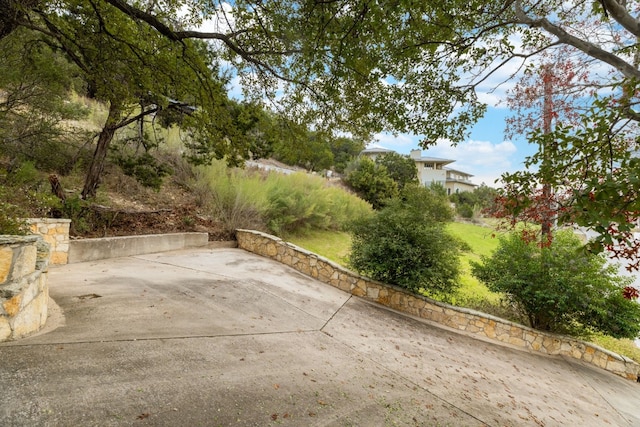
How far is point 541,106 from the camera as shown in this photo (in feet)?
24.8

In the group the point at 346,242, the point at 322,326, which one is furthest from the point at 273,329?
the point at 346,242

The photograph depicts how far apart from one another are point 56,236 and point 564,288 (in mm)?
Result: 10231

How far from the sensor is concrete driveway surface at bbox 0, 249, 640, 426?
7.58ft

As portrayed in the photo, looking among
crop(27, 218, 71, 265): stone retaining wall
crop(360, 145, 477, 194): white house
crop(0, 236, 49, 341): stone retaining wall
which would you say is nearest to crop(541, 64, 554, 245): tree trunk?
crop(0, 236, 49, 341): stone retaining wall

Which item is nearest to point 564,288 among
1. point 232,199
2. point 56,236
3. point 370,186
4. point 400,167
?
point 232,199

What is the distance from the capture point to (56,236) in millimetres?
5879

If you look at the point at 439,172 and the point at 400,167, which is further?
the point at 439,172

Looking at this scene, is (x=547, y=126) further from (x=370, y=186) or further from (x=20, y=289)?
(x=370, y=186)

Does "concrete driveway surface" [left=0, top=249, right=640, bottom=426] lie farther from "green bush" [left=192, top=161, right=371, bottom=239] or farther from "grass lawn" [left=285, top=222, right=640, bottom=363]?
"green bush" [left=192, top=161, right=371, bottom=239]

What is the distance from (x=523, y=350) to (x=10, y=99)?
13.6m

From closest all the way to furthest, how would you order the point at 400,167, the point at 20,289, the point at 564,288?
the point at 20,289 < the point at 564,288 < the point at 400,167

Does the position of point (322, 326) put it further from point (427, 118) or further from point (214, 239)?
point (214, 239)

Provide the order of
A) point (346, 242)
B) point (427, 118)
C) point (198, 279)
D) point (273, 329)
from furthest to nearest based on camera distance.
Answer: point (346, 242) → point (198, 279) → point (427, 118) → point (273, 329)

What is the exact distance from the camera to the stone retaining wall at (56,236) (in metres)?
5.71
